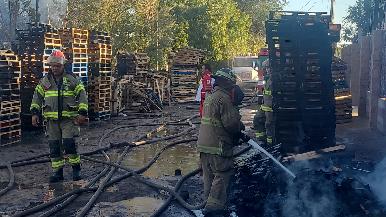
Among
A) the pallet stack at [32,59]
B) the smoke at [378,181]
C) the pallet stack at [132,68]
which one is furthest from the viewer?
the pallet stack at [132,68]

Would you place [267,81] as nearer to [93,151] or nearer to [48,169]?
[93,151]

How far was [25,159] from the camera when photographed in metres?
9.83

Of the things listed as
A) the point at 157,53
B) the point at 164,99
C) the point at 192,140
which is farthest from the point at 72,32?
the point at 157,53

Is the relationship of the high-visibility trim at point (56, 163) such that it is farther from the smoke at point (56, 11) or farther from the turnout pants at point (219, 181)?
the smoke at point (56, 11)

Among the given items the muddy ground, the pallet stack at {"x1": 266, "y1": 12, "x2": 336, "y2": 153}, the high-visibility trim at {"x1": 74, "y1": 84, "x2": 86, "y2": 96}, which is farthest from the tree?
the high-visibility trim at {"x1": 74, "y1": 84, "x2": 86, "y2": 96}

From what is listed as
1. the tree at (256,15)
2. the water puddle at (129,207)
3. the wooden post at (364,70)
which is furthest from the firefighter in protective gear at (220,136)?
the tree at (256,15)

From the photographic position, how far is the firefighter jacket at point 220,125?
5809 millimetres

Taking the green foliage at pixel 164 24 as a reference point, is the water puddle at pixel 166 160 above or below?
below

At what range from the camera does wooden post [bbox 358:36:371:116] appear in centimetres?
1504

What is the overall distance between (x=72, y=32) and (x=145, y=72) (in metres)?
7.19

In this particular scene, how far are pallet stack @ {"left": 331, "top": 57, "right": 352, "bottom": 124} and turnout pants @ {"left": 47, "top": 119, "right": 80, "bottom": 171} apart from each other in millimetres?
9557

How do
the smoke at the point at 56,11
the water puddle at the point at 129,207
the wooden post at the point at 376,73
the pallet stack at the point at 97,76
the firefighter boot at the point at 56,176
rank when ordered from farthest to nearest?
the smoke at the point at 56,11
the pallet stack at the point at 97,76
the wooden post at the point at 376,73
the firefighter boot at the point at 56,176
the water puddle at the point at 129,207

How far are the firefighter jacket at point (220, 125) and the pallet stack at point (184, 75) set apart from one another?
789 inches

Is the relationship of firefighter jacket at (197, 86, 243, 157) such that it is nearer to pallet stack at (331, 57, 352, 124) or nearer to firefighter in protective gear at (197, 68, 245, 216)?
firefighter in protective gear at (197, 68, 245, 216)
